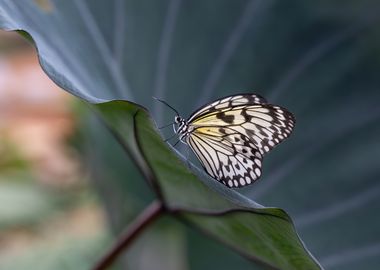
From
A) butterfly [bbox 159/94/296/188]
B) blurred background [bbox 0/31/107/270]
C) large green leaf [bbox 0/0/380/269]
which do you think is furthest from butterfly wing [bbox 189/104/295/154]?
blurred background [bbox 0/31/107/270]

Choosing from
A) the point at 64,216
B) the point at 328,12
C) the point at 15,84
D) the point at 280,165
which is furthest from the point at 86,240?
the point at 15,84

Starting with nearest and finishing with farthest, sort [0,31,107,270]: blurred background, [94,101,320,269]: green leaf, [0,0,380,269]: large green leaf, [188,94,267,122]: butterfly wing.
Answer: [94,101,320,269]: green leaf, [188,94,267,122]: butterfly wing, [0,0,380,269]: large green leaf, [0,31,107,270]: blurred background

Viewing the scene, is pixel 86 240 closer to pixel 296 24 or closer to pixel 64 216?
pixel 64 216

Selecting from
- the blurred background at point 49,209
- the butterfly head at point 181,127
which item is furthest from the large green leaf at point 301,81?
the blurred background at point 49,209

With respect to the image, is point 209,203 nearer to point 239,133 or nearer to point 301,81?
point 239,133

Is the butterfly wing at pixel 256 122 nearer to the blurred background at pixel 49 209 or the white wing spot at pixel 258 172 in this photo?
the white wing spot at pixel 258 172

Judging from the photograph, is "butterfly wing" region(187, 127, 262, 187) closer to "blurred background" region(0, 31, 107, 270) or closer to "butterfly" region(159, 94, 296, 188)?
"butterfly" region(159, 94, 296, 188)
